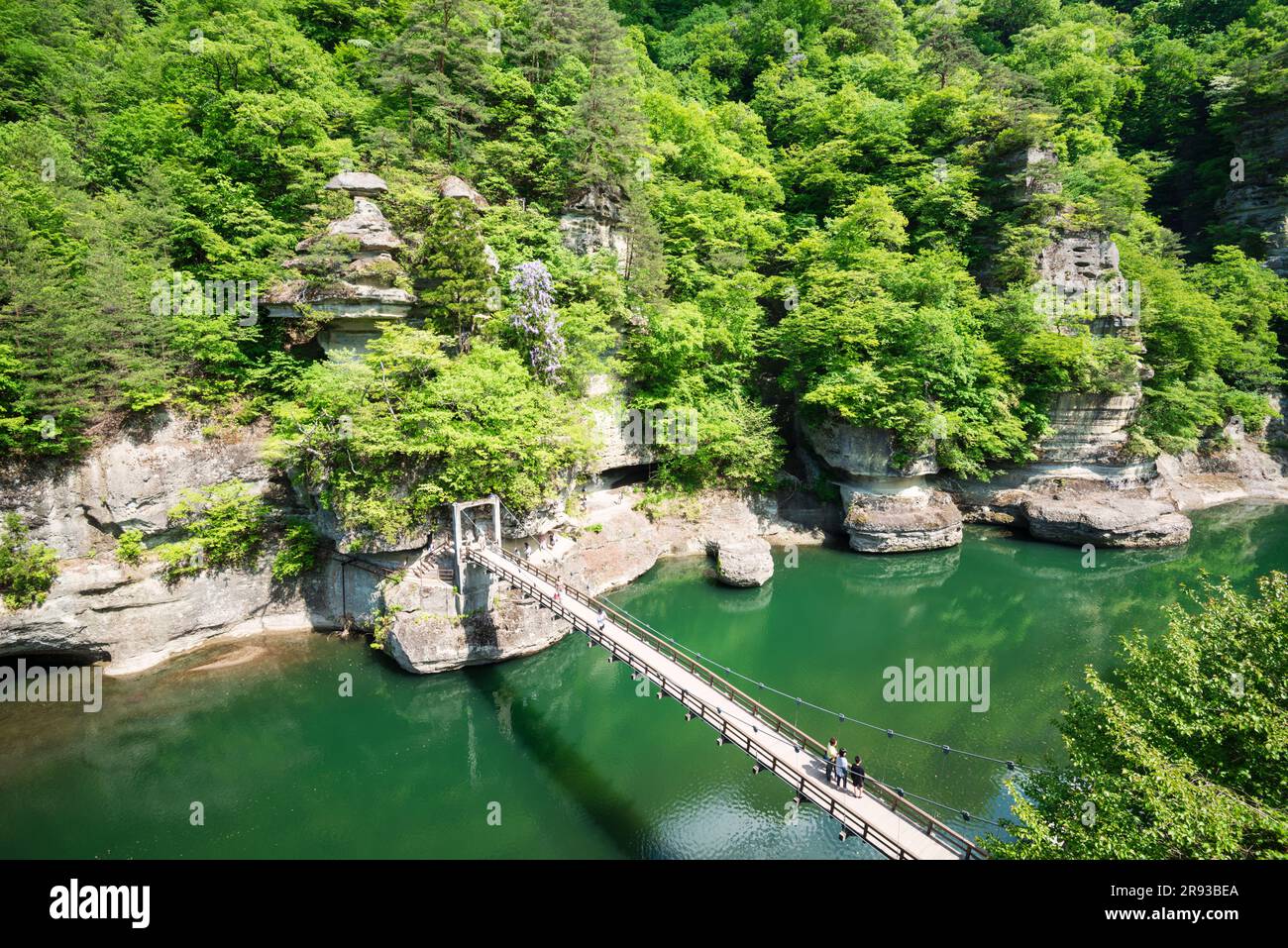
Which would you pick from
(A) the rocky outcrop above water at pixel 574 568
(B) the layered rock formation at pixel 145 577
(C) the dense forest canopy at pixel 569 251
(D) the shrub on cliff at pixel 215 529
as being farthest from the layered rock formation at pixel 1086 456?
(D) the shrub on cliff at pixel 215 529

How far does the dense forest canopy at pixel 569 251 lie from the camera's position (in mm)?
15867

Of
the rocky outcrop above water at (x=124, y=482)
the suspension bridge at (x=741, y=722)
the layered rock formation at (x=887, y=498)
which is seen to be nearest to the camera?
the suspension bridge at (x=741, y=722)

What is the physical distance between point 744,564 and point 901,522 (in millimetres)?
7135

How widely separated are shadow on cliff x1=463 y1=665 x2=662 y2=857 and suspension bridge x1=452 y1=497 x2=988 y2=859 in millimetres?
2302

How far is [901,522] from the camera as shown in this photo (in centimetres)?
2295

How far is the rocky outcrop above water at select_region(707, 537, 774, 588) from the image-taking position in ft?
67.9

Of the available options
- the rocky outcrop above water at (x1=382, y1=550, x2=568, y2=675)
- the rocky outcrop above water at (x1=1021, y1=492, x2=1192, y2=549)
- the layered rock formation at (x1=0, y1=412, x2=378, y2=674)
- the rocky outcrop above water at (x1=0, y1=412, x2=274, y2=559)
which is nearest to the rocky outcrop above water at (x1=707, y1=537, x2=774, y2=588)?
the rocky outcrop above water at (x1=382, y1=550, x2=568, y2=675)

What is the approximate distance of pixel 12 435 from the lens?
45.6ft

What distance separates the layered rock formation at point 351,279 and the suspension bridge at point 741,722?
23.3 feet

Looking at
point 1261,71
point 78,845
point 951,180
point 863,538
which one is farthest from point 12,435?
point 1261,71

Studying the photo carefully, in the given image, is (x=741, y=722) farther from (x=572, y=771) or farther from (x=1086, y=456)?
(x=1086, y=456)

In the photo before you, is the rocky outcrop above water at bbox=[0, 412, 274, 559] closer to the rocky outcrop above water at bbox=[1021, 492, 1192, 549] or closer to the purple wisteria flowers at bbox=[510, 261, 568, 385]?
the purple wisteria flowers at bbox=[510, 261, 568, 385]

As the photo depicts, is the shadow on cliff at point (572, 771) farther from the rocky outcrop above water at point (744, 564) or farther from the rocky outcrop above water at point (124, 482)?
the rocky outcrop above water at point (124, 482)

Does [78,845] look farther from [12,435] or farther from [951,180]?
[951,180]
